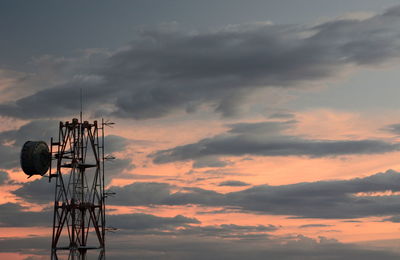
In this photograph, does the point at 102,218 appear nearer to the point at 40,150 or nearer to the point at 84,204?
the point at 84,204

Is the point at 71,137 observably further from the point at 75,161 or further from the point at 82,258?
the point at 82,258

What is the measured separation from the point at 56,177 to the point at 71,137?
6.85 meters

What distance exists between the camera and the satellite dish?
399 ft

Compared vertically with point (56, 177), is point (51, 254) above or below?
below

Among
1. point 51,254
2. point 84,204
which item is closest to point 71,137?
point 84,204

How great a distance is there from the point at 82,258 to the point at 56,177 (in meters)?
13.6

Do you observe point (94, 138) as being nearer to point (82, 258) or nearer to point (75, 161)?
point (75, 161)

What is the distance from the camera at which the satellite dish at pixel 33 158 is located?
122 meters

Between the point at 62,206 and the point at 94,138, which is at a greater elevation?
the point at 94,138

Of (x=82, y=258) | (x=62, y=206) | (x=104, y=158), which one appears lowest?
(x=82, y=258)

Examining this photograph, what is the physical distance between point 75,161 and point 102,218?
10.2 meters

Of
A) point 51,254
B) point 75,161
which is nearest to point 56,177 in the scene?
point 75,161

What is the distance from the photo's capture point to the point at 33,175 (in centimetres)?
12306

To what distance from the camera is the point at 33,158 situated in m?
122
